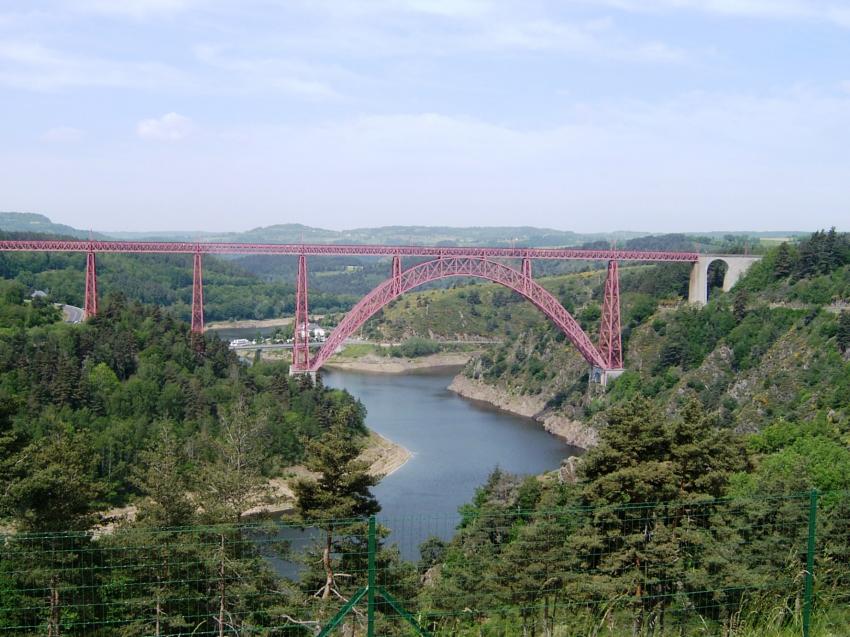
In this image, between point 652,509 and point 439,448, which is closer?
point 652,509

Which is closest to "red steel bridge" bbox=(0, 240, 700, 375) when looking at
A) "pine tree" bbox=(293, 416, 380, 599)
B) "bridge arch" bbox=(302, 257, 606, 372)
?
"bridge arch" bbox=(302, 257, 606, 372)

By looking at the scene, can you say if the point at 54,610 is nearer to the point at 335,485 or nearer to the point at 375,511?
the point at 335,485

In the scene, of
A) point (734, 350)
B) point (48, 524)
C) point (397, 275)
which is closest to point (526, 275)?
point (397, 275)

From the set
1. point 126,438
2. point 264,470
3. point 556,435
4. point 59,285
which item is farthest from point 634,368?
point 59,285

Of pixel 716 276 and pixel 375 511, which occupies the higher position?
pixel 716 276

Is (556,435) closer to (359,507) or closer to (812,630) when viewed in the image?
(359,507)

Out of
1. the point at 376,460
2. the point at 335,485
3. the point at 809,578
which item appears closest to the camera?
the point at 809,578
